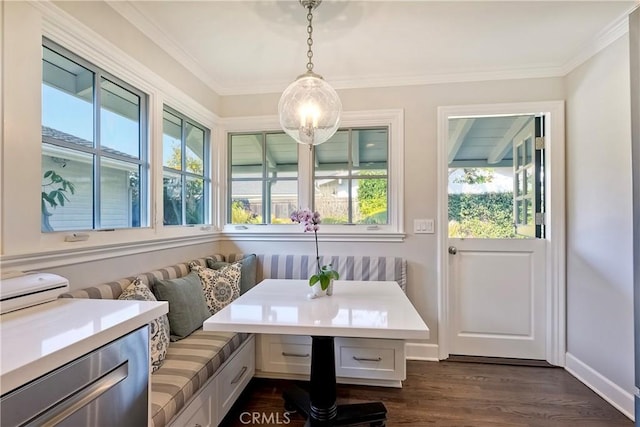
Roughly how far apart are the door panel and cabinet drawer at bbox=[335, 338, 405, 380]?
30.6 inches

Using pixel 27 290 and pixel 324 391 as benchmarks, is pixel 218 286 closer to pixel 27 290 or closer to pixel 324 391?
pixel 324 391

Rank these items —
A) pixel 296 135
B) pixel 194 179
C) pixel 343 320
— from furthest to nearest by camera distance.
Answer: pixel 194 179, pixel 296 135, pixel 343 320

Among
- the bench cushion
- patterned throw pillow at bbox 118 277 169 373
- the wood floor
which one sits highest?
patterned throw pillow at bbox 118 277 169 373

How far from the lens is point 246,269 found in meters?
2.55

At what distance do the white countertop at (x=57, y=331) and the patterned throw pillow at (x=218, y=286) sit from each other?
956 millimetres

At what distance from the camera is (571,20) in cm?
191

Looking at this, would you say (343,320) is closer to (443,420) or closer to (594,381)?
(443,420)

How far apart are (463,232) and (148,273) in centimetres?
247

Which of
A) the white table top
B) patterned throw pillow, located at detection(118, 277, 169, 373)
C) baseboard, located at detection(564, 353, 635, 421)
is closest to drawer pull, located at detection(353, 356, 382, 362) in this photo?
the white table top

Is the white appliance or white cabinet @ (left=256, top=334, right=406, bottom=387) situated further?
white cabinet @ (left=256, top=334, right=406, bottom=387)

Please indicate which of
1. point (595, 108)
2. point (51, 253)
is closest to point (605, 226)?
point (595, 108)

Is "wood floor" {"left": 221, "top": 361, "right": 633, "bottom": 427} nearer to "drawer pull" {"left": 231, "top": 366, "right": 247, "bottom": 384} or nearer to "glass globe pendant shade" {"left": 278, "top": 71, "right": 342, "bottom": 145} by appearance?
"drawer pull" {"left": 231, "top": 366, "right": 247, "bottom": 384}

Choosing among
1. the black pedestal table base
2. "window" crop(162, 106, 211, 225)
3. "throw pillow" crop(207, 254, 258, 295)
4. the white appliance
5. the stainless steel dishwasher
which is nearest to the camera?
the stainless steel dishwasher

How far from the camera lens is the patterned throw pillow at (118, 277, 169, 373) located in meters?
1.43
